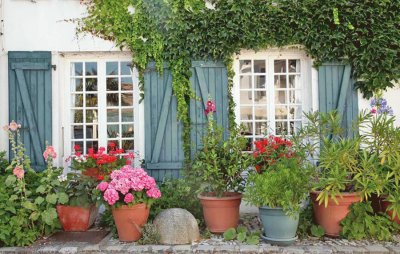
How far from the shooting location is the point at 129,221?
4.94 meters

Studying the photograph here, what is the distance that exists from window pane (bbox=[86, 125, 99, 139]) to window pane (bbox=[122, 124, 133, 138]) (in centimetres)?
39

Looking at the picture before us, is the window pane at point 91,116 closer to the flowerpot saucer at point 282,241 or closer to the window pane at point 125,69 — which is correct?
the window pane at point 125,69

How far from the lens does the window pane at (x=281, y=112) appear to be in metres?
6.69

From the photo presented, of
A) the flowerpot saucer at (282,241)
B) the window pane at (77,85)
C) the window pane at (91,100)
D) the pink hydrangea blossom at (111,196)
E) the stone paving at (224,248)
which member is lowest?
the stone paving at (224,248)

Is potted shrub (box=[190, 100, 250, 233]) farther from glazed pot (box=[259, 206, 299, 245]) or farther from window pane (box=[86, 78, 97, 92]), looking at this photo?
window pane (box=[86, 78, 97, 92])

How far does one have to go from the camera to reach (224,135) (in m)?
6.36

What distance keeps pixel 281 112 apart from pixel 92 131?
278cm

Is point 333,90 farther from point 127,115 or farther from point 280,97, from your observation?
point 127,115

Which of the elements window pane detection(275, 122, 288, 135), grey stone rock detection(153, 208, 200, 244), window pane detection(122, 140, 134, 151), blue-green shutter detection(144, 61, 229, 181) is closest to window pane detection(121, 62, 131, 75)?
blue-green shutter detection(144, 61, 229, 181)

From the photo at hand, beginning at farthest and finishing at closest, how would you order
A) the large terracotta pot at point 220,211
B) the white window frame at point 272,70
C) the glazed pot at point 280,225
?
the white window frame at point 272,70 < the large terracotta pot at point 220,211 < the glazed pot at point 280,225

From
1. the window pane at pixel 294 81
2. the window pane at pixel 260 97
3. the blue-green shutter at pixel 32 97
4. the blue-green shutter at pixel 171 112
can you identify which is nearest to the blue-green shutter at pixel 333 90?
the window pane at pixel 294 81

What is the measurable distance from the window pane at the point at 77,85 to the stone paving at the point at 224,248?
2580 mm

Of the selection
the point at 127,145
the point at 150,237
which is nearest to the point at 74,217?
the point at 150,237

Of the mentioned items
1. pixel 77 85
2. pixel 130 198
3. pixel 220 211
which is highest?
pixel 77 85
